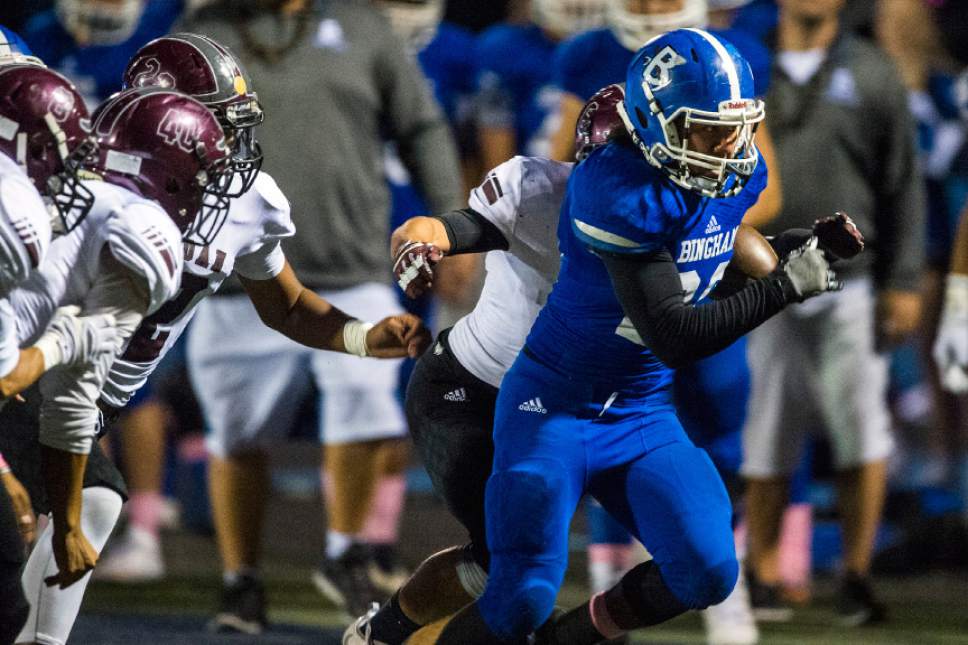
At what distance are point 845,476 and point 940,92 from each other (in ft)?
5.27

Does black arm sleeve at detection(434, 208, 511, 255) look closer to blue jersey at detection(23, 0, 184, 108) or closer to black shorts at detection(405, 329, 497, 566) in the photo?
black shorts at detection(405, 329, 497, 566)

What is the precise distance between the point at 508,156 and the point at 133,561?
191cm

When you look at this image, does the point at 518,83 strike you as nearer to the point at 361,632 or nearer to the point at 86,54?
the point at 86,54

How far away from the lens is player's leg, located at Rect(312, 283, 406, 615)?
5.52 meters

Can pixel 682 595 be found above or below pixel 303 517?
above

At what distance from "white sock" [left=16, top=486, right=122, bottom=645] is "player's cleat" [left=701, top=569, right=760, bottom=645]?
1.80 metres

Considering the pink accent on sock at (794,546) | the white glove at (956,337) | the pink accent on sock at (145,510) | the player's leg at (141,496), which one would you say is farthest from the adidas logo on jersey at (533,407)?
the pink accent on sock at (145,510)

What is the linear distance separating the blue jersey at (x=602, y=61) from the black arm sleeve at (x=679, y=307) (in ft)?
5.38

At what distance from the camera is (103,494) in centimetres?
405

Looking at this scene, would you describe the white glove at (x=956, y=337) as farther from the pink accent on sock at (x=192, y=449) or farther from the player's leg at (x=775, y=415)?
the pink accent on sock at (x=192, y=449)

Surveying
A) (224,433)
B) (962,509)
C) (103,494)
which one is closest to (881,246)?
(962,509)

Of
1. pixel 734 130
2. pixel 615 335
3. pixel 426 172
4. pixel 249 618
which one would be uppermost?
pixel 734 130

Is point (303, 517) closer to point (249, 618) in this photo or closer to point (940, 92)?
point (249, 618)

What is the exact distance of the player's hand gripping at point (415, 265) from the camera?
3.95 meters
